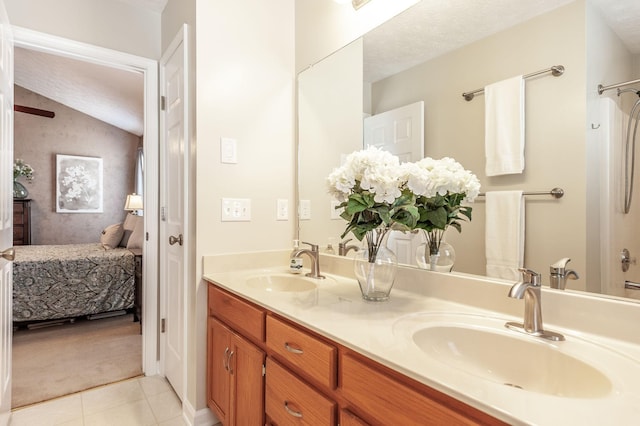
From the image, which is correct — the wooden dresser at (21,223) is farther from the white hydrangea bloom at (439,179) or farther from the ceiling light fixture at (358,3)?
the white hydrangea bloom at (439,179)

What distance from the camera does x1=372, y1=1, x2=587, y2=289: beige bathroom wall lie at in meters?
0.97

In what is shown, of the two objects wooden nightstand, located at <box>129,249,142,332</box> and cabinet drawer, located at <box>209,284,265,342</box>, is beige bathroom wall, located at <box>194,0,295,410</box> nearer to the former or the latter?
cabinet drawer, located at <box>209,284,265,342</box>

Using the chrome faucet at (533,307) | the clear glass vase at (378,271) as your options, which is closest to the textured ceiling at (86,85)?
the clear glass vase at (378,271)

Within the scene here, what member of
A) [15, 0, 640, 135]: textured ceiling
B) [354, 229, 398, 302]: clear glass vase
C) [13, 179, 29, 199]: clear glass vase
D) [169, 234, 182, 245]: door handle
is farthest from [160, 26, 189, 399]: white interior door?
[13, 179, 29, 199]: clear glass vase

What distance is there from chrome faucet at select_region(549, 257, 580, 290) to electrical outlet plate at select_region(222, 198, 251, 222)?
139 cm

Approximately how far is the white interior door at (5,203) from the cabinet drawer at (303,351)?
1.24m

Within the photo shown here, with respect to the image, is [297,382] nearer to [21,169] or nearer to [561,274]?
[561,274]

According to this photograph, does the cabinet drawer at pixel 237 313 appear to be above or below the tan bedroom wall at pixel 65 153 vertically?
below

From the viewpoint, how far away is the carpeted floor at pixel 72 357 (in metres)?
2.17

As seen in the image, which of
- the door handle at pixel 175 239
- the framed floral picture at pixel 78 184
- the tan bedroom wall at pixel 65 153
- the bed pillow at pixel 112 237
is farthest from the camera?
the framed floral picture at pixel 78 184

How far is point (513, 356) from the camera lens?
0.87 meters

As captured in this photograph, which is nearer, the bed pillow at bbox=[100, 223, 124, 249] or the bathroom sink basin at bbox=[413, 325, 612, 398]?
the bathroom sink basin at bbox=[413, 325, 612, 398]

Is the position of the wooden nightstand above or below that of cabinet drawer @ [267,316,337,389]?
below

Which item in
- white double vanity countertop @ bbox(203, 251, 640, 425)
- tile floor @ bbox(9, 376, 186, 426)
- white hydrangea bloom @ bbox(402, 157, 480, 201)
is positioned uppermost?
white hydrangea bloom @ bbox(402, 157, 480, 201)
